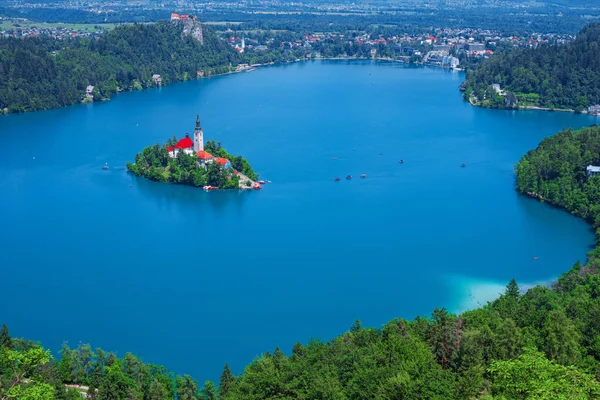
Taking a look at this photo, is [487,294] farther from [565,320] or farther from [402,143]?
[402,143]

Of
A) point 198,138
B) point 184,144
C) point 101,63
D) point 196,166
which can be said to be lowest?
point 196,166

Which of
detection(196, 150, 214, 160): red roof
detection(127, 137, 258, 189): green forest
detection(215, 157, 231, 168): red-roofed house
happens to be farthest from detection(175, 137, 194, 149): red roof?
detection(215, 157, 231, 168): red-roofed house

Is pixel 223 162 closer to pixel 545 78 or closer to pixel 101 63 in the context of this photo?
pixel 545 78

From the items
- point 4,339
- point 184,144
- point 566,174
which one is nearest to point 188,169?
point 184,144

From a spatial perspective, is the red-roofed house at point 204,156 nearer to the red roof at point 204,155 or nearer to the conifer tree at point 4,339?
the red roof at point 204,155

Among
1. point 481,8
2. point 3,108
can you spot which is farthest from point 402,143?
point 481,8

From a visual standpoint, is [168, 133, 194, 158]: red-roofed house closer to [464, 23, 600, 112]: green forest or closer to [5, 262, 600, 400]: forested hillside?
[5, 262, 600, 400]: forested hillside

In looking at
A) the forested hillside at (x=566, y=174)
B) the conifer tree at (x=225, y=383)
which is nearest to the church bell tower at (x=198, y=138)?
the forested hillside at (x=566, y=174)
